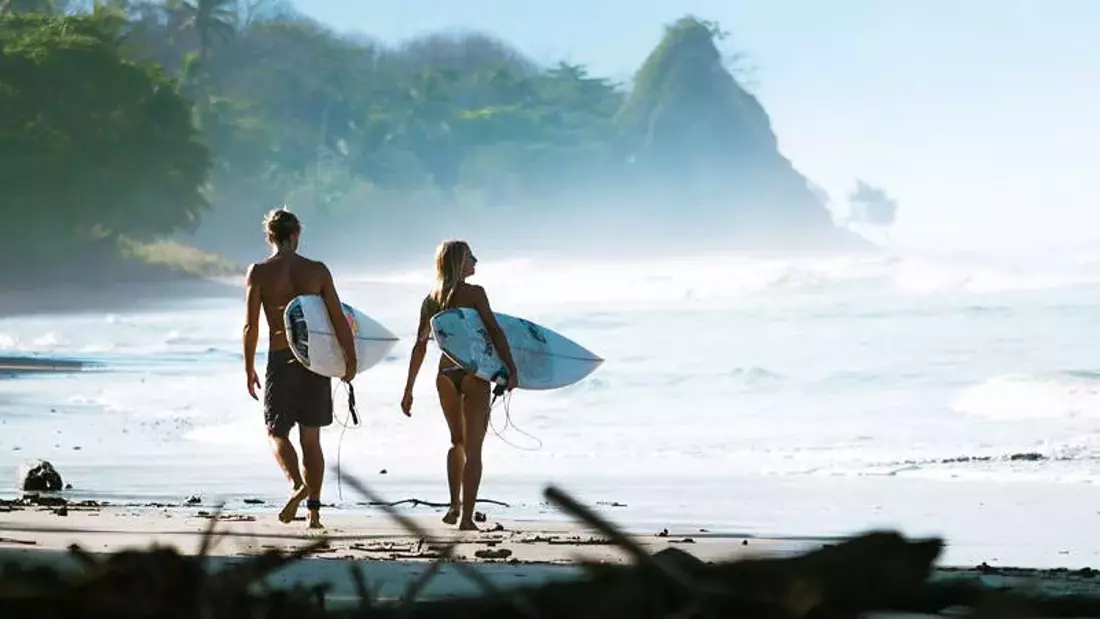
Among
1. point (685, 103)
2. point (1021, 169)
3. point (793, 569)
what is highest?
point (685, 103)

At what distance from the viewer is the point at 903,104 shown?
8994cm

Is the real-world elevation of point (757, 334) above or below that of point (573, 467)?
above

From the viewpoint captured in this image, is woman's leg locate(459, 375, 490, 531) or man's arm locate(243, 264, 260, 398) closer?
man's arm locate(243, 264, 260, 398)

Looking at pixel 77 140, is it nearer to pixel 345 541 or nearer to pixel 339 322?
pixel 339 322

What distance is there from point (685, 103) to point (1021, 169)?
30.3 meters

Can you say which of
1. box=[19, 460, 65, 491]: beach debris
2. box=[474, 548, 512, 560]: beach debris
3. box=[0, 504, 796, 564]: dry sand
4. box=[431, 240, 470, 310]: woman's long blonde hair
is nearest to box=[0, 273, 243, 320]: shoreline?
box=[19, 460, 65, 491]: beach debris

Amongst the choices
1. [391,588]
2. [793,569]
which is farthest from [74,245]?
[793,569]

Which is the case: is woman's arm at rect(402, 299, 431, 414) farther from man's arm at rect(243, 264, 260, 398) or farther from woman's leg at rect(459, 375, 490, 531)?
man's arm at rect(243, 264, 260, 398)

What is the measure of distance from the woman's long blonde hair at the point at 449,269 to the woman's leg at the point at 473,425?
362 mm

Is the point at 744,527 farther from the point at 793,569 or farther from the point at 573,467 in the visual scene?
the point at 793,569

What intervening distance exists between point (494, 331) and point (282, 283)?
0.92 metres

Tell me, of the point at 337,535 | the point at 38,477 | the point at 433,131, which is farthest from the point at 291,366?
the point at 433,131

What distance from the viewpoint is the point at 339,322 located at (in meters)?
9.59

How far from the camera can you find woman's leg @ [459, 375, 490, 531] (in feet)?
32.3
